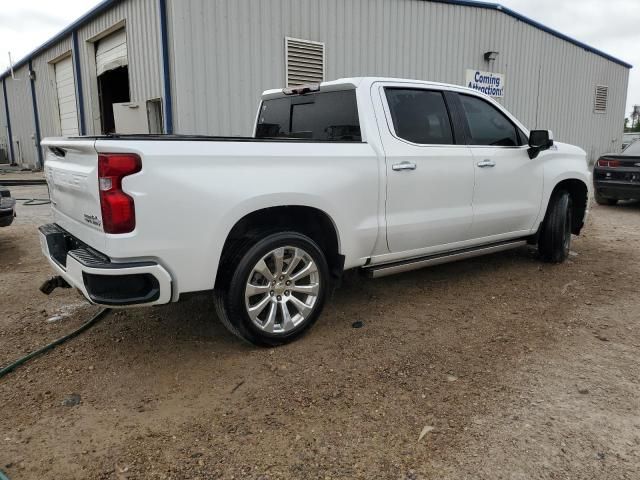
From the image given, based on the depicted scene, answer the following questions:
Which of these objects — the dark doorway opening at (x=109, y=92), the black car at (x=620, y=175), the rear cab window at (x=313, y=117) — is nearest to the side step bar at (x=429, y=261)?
the rear cab window at (x=313, y=117)

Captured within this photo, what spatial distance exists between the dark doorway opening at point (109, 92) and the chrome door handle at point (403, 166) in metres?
11.3

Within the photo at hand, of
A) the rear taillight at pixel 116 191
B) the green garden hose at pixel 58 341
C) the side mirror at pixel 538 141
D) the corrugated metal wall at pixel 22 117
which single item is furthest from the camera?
the corrugated metal wall at pixel 22 117

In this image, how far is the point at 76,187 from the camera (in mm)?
3129

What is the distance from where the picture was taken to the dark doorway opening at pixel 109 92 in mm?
13375

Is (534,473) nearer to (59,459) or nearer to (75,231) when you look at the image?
(59,459)

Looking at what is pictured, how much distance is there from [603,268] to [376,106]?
334 centimetres

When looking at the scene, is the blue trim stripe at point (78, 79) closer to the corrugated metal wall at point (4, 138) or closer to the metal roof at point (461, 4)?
the metal roof at point (461, 4)

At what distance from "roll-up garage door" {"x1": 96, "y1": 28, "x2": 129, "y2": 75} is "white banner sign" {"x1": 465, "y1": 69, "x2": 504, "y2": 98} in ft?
26.7

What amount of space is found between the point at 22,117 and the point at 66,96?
6.38 metres

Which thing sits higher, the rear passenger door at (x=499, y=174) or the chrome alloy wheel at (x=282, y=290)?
the rear passenger door at (x=499, y=174)

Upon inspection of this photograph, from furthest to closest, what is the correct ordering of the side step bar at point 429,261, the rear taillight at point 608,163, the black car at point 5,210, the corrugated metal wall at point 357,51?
the rear taillight at point 608,163 < the corrugated metal wall at point 357,51 < the black car at point 5,210 < the side step bar at point 429,261

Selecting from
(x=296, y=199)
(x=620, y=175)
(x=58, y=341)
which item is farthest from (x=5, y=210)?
(x=620, y=175)

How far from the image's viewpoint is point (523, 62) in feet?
49.1

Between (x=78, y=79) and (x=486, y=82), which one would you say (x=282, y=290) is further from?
(x=78, y=79)
